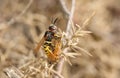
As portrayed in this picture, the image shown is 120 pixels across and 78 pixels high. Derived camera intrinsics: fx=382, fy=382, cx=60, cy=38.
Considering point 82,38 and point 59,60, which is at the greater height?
point 59,60

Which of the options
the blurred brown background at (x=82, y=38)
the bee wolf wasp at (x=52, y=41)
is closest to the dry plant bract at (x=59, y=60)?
→ the bee wolf wasp at (x=52, y=41)

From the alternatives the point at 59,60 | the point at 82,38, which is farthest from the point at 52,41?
the point at 82,38

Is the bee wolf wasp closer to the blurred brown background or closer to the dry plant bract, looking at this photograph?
the dry plant bract

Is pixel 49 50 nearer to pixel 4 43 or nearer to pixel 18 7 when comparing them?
pixel 4 43

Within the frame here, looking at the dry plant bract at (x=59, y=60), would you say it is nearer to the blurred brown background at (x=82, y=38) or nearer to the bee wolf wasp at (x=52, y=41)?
the bee wolf wasp at (x=52, y=41)

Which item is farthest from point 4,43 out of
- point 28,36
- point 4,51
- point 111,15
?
point 111,15


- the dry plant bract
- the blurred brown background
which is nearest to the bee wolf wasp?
the dry plant bract

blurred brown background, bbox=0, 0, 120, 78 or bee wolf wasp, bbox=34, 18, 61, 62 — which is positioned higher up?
bee wolf wasp, bbox=34, 18, 61, 62

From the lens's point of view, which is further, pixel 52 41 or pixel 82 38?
pixel 82 38

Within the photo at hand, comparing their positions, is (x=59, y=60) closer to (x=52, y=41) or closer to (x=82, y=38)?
(x=52, y=41)

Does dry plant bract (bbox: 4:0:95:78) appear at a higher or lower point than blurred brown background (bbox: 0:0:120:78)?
higher

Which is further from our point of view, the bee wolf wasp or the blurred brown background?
the blurred brown background
